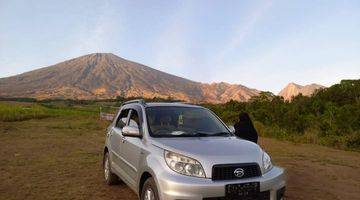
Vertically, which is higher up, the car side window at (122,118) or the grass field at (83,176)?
the car side window at (122,118)

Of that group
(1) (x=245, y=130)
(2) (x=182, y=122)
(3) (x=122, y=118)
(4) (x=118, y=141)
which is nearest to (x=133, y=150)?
(2) (x=182, y=122)

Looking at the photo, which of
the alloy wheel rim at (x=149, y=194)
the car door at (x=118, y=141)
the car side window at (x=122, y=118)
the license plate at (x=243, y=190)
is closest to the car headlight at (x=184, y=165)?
the license plate at (x=243, y=190)

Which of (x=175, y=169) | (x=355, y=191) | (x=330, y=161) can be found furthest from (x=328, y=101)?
(x=175, y=169)

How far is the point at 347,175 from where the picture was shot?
11.6m

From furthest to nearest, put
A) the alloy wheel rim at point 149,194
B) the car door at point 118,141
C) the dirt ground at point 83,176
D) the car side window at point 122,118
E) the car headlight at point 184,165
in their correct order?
1. the dirt ground at point 83,176
2. the car side window at point 122,118
3. the car door at point 118,141
4. the alloy wheel rim at point 149,194
5. the car headlight at point 184,165

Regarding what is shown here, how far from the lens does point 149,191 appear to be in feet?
18.8

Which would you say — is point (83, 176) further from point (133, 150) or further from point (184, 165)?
point (184, 165)

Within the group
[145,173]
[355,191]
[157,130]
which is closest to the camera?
[145,173]

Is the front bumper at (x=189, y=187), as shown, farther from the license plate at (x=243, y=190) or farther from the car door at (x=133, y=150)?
the car door at (x=133, y=150)

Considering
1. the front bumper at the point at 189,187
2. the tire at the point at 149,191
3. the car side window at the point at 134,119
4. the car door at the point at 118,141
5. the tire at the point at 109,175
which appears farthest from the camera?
the tire at the point at 109,175

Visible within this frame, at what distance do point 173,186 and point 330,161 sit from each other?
10.7 m

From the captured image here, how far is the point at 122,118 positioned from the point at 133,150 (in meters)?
1.60

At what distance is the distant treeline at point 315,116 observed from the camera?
23.5 meters

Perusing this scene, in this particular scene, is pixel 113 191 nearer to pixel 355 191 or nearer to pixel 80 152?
pixel 355 191
